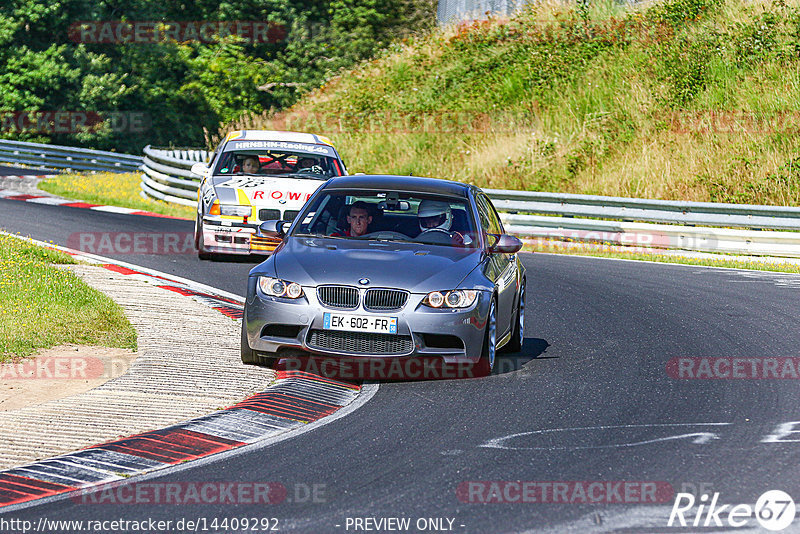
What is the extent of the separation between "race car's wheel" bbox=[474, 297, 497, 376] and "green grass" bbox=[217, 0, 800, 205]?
645 inches

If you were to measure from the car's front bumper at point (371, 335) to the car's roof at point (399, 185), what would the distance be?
1.75 m

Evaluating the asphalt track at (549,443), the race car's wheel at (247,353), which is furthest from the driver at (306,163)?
the race car's wheel at (247,353)

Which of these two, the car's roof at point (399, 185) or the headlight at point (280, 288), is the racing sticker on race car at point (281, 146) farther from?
the headlight at point (280, 288)

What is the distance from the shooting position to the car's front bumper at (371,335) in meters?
8.61

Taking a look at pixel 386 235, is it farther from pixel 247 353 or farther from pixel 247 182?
pixel 247 182

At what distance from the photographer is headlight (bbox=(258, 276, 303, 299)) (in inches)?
346

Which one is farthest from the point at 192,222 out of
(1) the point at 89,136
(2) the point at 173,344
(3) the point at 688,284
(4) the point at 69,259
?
(1) the point at 89,136

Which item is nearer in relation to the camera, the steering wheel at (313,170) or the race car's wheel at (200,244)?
the race car's wheel at (200,244)

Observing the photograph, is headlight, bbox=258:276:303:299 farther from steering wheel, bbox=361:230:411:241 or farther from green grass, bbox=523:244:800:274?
green grass, bbox=523:244:800:274

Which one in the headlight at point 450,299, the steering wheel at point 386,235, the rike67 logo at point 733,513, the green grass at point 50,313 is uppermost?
the steering wheel at point 386,235

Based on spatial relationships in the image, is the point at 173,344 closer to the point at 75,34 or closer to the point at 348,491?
the point at 348,491

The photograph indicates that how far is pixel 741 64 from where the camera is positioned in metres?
30.2

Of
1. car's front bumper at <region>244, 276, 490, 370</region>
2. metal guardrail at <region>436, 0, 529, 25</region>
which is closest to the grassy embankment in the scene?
metal guardrail at <region>436, 0, 529, 25</region>

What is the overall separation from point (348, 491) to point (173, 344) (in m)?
4.40
